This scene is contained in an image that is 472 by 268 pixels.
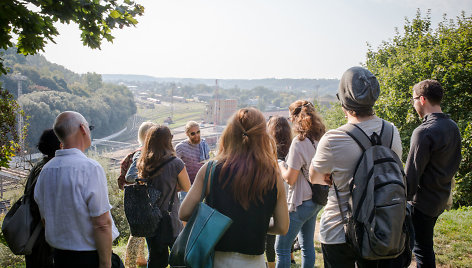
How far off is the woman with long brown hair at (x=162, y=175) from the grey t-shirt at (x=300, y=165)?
1.04 meters

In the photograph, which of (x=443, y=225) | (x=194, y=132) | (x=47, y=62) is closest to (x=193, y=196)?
(x=194, y=132)

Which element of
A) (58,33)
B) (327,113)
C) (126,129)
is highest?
(58,33)

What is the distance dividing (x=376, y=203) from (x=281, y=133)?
175cm

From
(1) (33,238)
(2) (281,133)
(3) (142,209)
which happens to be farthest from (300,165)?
(1) (33,238)

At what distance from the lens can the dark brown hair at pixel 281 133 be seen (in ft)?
12.1

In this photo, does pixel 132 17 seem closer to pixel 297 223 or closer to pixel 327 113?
pixel 297 223

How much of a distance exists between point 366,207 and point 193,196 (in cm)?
105

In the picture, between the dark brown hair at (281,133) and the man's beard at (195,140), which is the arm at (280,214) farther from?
the man's beard at (195,140)

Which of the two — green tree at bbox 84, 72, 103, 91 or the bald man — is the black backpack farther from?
green tree at bbox 84, 72, 103, 91

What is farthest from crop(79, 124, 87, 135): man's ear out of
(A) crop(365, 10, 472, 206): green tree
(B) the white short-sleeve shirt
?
(A) crop(365, 10, 472, 206): green tree

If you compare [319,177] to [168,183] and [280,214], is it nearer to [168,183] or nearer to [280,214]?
[280,214]

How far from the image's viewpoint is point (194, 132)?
5.28 m

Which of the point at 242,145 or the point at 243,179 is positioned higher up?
the point at 242,145

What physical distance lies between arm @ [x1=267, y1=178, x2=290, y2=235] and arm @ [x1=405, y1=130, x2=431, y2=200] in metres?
1.29
